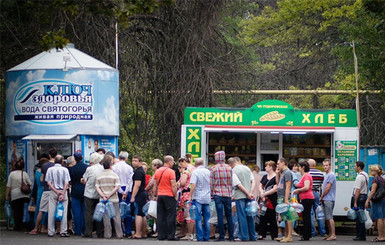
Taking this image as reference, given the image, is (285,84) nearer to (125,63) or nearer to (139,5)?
(125,63)

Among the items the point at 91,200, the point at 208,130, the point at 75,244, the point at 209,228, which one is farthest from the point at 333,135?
the point at 75,244

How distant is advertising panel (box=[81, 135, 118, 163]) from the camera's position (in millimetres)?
21453

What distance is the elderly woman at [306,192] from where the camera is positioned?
63.2 feet

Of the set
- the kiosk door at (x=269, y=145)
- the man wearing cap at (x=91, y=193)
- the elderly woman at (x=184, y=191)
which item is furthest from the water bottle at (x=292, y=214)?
the kiosk door at (x=269, y=145)

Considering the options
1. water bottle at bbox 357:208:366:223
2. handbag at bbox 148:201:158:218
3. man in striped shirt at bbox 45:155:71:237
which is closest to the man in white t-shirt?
water bottle at bbox 357:208:366:223

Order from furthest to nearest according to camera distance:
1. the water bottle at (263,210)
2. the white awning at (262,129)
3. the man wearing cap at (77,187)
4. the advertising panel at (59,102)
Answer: the white awning at (262,129) → the advertising panel at (59,102) → the man wearing cap at (77,187) → the water bottle at (263,210)

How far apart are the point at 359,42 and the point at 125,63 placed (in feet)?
23.3

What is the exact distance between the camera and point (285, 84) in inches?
1519

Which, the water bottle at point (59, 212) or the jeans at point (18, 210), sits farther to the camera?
the jeans at point (18, 210)

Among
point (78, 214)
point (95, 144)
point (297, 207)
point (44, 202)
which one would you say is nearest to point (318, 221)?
point (297, 207)

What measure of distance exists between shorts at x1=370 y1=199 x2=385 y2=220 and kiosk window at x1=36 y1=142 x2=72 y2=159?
715 cm

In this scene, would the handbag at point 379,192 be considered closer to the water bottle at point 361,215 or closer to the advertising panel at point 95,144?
the water bottle at point 361,215

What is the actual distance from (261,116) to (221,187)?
451cm

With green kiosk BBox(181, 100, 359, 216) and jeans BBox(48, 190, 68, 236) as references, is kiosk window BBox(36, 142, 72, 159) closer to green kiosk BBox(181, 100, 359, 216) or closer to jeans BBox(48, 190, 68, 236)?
jeans BBox(48, 190, 68, 236)
